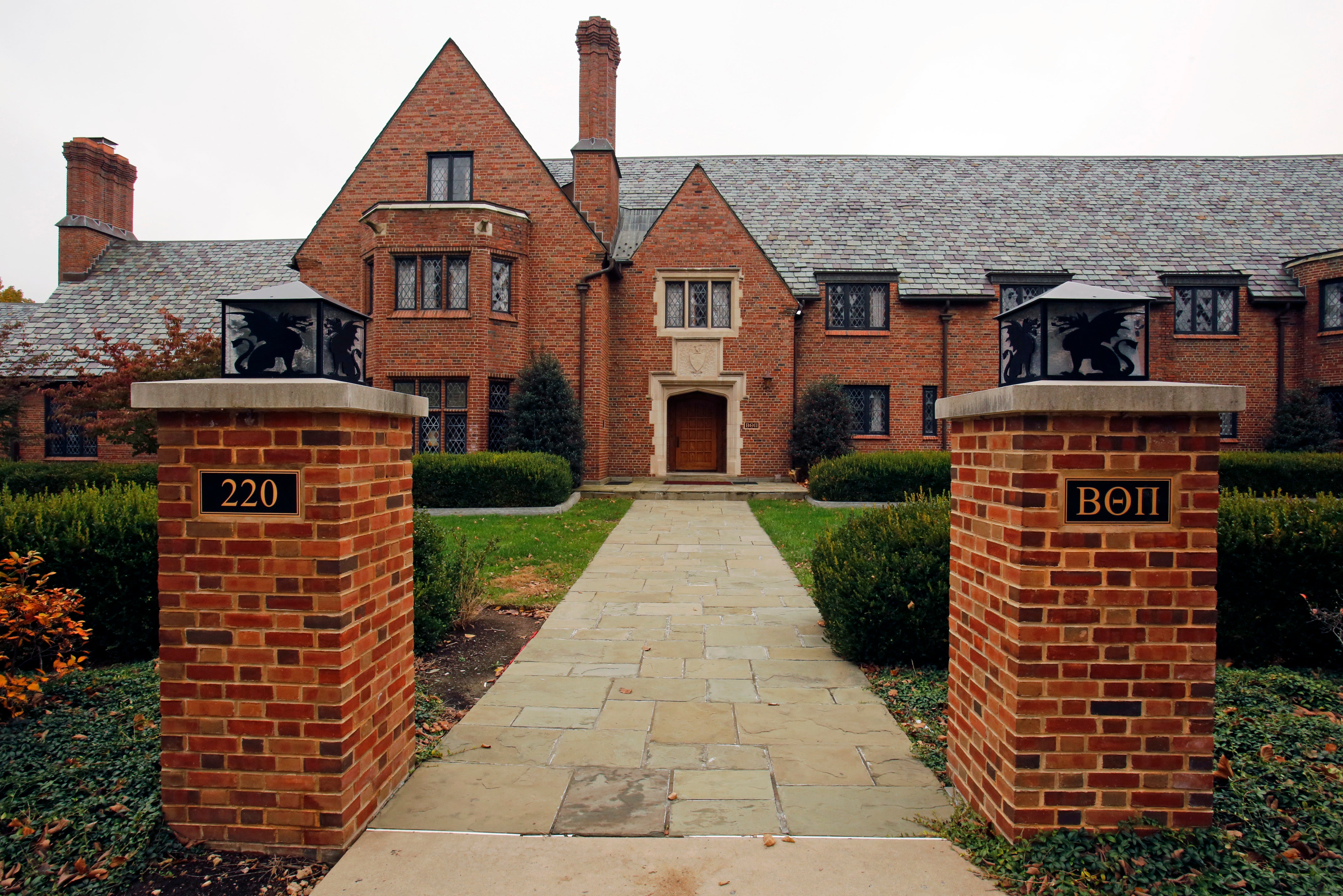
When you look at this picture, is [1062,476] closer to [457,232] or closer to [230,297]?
[230,297]

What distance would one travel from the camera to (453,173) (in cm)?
1788

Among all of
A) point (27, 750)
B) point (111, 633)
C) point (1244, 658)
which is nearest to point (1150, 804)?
point (1244, 658)

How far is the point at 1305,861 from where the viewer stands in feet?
8.72

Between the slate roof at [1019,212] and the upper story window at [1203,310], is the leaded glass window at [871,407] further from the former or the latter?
the upper story window at [1203,310]

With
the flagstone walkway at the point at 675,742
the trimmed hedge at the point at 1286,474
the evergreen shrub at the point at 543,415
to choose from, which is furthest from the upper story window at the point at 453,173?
the trimmed hedge at the point at 1286,474

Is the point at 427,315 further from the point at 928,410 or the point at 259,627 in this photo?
the point at 259,627

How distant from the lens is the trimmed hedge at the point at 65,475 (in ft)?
46.2

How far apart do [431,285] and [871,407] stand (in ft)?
37.8

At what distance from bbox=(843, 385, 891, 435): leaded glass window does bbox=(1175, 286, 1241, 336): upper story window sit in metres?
8.11

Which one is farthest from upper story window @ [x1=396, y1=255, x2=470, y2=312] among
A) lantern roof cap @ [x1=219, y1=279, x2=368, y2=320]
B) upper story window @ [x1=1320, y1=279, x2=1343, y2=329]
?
upper story window @ [x1=1320, y1=279, x2=1343, y2=329]

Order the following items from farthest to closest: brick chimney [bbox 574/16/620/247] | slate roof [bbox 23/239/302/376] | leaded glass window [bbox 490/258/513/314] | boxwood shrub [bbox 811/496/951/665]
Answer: slate roof [bbox 23/239/302/376]
brick chimney [bbox 574/16/620/247]
leaded glass window [bbox 490/258/513/314]
boxwood shrub [bbox 811/496/951/665]

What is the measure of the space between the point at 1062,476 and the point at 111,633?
20.2ft

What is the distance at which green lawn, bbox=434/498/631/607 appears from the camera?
305 inches

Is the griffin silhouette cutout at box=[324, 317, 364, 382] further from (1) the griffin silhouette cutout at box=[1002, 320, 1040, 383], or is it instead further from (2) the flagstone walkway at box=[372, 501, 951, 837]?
(1) the griffin silhouette cutout at box=[1002, 320, 1040, 383]
